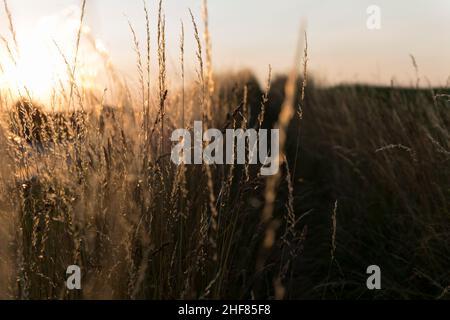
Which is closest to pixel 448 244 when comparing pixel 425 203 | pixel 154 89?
pixel 425 203

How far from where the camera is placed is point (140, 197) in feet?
6.43

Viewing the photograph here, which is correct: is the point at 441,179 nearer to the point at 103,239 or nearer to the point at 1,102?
the point at 103,239

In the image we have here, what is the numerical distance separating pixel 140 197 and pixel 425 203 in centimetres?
182

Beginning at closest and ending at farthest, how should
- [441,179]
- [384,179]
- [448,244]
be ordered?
[448,244]
[441,179]
[384,179]

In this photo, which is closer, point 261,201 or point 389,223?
point 389,223

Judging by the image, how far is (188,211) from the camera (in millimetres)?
2199

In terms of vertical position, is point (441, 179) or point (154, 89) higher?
point (154, 89)

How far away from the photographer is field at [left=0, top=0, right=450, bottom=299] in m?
1.76

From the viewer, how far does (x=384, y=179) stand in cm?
371

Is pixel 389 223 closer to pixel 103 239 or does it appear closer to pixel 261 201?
pixel 261 201

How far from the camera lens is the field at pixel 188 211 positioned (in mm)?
1765
